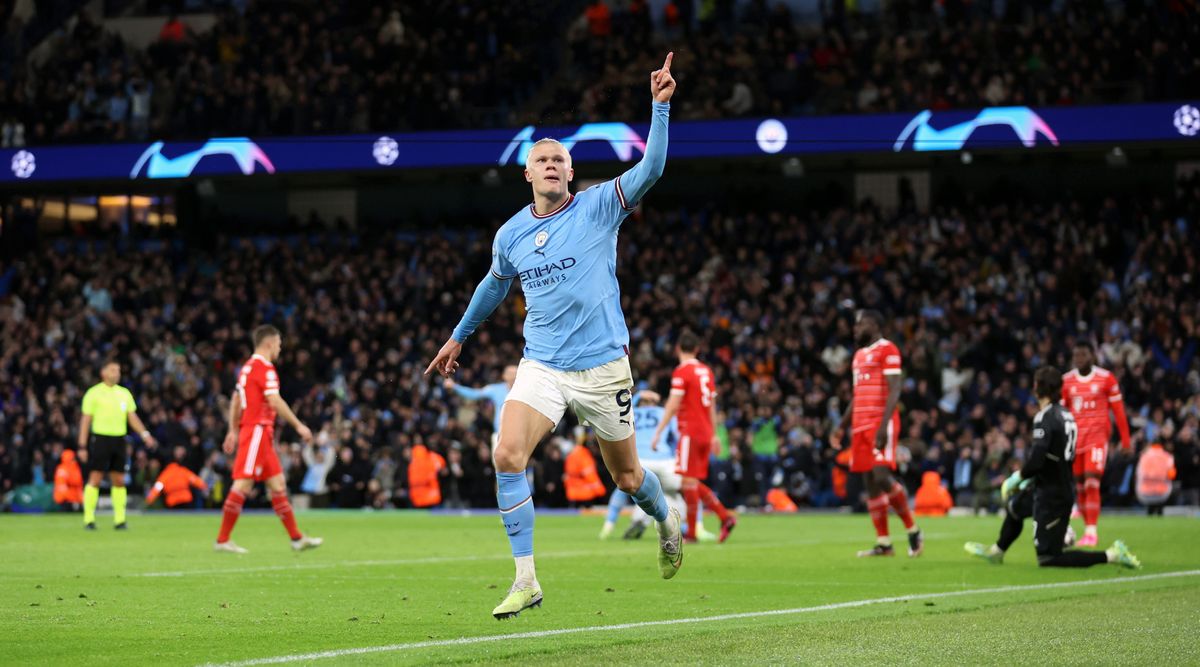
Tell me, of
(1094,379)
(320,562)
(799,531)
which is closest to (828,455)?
(799,531)

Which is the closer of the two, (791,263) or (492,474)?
(492,474)

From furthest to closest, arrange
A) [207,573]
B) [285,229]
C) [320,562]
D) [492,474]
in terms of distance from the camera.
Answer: [285,229] → [492,474] → [320,562] → [207,573]

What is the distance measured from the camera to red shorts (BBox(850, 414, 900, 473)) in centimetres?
1485

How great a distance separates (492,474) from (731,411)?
4661 millimetres

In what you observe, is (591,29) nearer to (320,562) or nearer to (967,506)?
Result: (967,506)

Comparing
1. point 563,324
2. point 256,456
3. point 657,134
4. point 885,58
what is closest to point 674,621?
point 563,324

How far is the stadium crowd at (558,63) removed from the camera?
30938 mm

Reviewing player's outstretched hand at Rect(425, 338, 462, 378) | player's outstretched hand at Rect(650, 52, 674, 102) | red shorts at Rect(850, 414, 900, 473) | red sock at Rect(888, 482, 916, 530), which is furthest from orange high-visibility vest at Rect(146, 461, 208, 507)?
player's outstretched hand at Rect(650, 52, 674, 102)

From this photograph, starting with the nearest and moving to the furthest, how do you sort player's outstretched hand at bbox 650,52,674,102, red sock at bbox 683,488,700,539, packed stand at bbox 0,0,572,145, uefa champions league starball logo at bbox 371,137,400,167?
player's outstretched hand at bbox 650,52,674,102
red sock at bbox 683,488,700,539
uefa champions league starball logo at bbox 371,137,400,167
packed stand at bbox 0,0,572,145

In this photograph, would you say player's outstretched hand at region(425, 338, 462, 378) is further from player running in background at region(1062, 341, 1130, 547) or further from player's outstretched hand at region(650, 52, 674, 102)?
player running in background at region(1062, 341, 1130, 547)

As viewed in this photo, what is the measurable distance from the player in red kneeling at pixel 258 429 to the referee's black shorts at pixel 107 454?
695 centimetres

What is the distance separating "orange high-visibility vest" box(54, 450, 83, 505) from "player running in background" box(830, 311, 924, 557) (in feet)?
63.9

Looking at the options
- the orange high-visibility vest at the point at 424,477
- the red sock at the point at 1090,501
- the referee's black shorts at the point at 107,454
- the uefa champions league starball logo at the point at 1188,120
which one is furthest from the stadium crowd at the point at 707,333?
the red sock at the point at 1090,501

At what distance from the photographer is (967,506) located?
27.2 m
